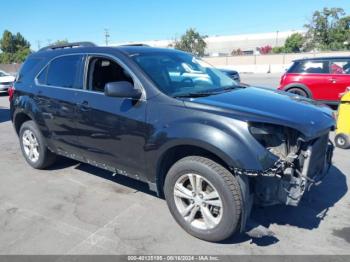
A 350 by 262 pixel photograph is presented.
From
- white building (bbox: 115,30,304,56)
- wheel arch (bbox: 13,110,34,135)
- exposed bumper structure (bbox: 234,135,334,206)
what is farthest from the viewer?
white building (bbox: 115,30,304,56)

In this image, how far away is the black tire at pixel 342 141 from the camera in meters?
6.73

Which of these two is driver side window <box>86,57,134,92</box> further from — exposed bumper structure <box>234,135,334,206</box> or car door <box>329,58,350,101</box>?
car door <box>329,58,350,101</box>

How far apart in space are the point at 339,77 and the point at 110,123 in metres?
8.26

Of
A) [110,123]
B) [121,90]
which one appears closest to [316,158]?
[121,90]

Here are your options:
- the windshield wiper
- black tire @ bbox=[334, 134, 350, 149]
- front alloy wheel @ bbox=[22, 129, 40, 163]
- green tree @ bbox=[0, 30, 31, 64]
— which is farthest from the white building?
the windshield wiper

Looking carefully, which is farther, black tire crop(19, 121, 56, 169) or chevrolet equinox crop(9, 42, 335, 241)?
black tire crop(19, 121, 56, 169)

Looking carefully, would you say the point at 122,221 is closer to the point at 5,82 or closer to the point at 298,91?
the point at 298,91

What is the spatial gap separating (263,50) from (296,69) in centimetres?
7724

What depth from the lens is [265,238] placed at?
12.0ft

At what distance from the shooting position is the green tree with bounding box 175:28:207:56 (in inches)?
2852

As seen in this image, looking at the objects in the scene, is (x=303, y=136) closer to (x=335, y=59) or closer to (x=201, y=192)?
(x=201, y=192)

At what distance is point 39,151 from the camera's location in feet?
18.7

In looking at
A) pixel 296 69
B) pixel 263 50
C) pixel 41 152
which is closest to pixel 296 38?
pixel 263 50

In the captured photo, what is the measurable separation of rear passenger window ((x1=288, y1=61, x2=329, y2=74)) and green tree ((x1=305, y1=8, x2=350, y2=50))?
5145 cm
